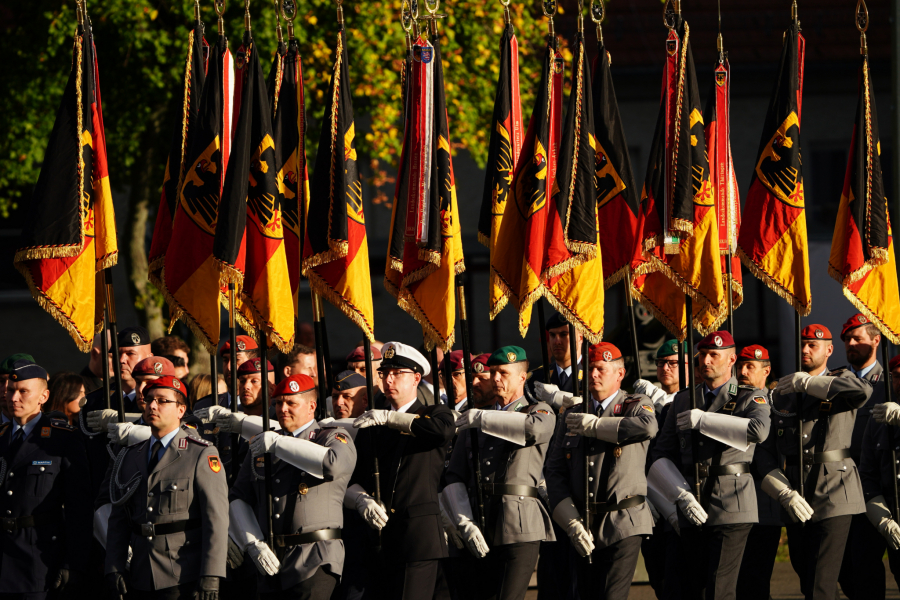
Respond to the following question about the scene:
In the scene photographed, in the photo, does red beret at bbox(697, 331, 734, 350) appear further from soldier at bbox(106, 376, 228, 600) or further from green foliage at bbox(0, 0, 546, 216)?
green foliage at bbox(0, 0, 546, 216)

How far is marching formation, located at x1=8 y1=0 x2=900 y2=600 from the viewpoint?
580 centimetres

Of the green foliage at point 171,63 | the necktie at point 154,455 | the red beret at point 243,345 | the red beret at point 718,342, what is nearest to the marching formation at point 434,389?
the necktie at point 154,455

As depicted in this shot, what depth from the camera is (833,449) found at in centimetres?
665

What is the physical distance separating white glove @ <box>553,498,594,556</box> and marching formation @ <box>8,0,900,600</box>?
0.07 ft

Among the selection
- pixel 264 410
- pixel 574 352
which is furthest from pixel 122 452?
pixel 574 352

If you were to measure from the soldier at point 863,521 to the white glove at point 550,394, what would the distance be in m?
1.80

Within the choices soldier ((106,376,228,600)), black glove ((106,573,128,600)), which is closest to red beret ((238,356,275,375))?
soldier ((106,376,228,600))

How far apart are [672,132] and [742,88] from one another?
11121mm

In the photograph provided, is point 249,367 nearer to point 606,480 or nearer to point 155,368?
point 155,368

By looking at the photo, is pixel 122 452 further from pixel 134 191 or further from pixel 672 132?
pixel 134 191

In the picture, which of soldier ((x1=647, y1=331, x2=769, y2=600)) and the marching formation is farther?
soldier ((x1=647, y1=331, x2=769, y2=600))

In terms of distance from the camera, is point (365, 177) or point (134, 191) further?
point (365, 177)

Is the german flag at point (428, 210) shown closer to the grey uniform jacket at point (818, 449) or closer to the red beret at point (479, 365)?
the red beret at point (479, 365)

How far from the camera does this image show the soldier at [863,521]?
6.80 meters
